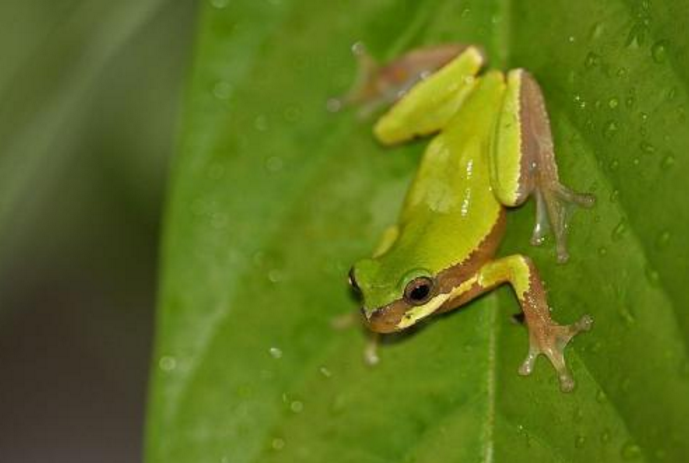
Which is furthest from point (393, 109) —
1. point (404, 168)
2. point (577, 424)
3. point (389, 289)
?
point (577, 424)

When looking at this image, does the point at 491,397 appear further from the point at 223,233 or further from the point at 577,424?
the point at 223,233

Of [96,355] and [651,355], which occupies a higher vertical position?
[651,355]

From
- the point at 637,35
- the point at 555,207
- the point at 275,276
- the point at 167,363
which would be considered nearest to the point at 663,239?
the point at 555,207

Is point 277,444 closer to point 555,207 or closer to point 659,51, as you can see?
point 555,207

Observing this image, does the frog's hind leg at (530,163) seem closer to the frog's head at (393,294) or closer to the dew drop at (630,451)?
the frog's head at (393,294)

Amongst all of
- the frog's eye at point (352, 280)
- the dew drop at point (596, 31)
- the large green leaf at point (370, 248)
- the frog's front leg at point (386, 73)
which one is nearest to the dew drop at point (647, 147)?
the large green leaf at point (370, 248)
